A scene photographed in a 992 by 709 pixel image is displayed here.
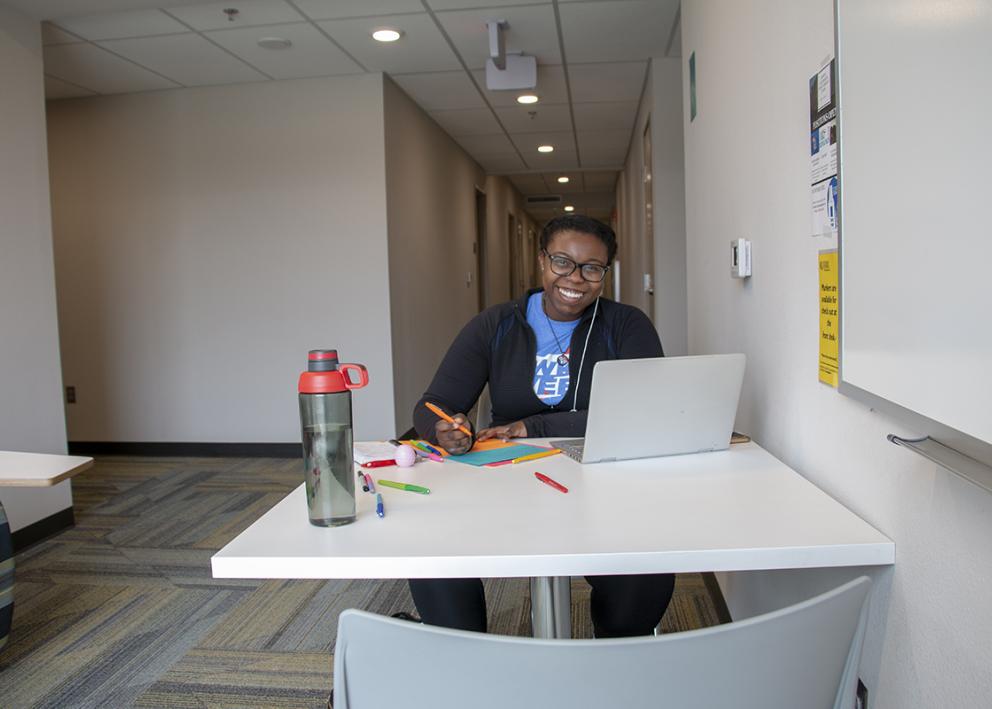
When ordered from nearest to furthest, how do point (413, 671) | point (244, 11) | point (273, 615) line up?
point (413, 671)
point (273, 615)
point (244, 11)

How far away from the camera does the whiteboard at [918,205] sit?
2.44ft

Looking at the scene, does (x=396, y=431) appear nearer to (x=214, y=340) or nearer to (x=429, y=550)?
(x=214, y=340)

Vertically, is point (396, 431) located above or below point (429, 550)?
below

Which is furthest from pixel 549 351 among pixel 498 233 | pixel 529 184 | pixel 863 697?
pixel 529 184

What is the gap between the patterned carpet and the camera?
2000 millimetres

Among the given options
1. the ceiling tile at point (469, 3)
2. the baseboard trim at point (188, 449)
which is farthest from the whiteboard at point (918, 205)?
the baseboard trim at point (188, 449)

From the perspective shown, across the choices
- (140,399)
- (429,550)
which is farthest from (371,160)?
(429,550)

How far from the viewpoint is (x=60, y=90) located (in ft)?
15.6

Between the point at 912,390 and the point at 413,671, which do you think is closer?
the point at 413,671

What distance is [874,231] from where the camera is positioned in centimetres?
102

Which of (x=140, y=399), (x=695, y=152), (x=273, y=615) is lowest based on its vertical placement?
(x=273, y=615)

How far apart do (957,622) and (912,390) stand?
0.27 metres

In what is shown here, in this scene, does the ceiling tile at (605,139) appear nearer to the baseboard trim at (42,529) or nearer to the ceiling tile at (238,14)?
the ceiling tile at (238,14)

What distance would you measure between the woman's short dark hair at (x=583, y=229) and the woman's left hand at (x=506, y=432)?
1.57ft
